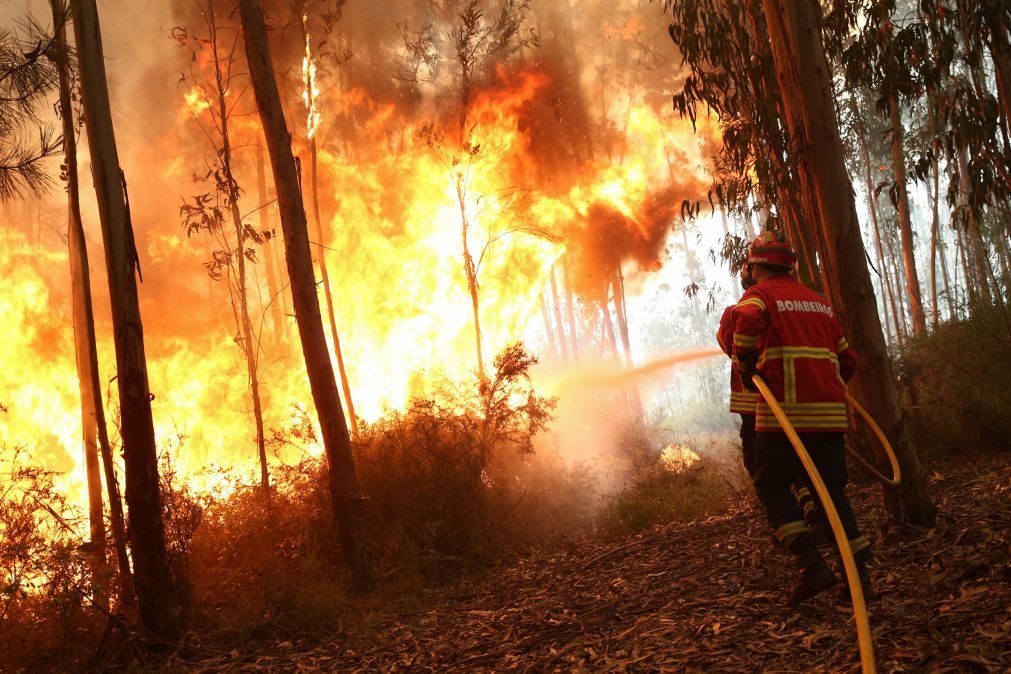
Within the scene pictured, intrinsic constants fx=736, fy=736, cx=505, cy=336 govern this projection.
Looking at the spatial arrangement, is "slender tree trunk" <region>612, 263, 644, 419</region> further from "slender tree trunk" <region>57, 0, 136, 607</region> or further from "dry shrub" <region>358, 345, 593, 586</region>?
"slender tree trunk" <region>57, 0, 136, 607</region>

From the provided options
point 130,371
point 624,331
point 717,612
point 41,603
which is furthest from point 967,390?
point 624,331

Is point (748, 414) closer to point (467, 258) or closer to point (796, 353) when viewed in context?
point (796, 353)

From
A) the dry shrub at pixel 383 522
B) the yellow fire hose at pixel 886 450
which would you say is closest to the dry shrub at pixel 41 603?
the dry shrub at pixel 383 522

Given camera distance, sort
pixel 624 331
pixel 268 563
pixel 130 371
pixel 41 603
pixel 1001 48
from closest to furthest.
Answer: pixel 41 603, pixel 130 371, pixel 268 563, pixel 1001 48, pixel 624 331

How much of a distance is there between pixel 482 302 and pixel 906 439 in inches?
451

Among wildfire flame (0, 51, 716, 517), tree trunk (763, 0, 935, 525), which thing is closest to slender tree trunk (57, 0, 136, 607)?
wildfire flame (0, 51, 716, 517)

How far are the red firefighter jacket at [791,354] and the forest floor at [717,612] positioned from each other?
101 centimetres

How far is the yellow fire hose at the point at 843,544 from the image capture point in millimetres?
2732

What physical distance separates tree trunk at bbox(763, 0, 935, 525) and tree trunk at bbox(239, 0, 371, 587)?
184 inches

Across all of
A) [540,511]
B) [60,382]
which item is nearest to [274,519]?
[540,511]

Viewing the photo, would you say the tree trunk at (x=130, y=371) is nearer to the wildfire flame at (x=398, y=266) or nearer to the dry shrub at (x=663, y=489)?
the dry shrub at (x=663, y=489)

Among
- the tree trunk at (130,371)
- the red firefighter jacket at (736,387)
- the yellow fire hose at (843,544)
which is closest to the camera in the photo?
the yellow fire hose at (843,544)

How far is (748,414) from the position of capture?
4945mm

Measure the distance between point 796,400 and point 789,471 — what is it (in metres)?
0.44
